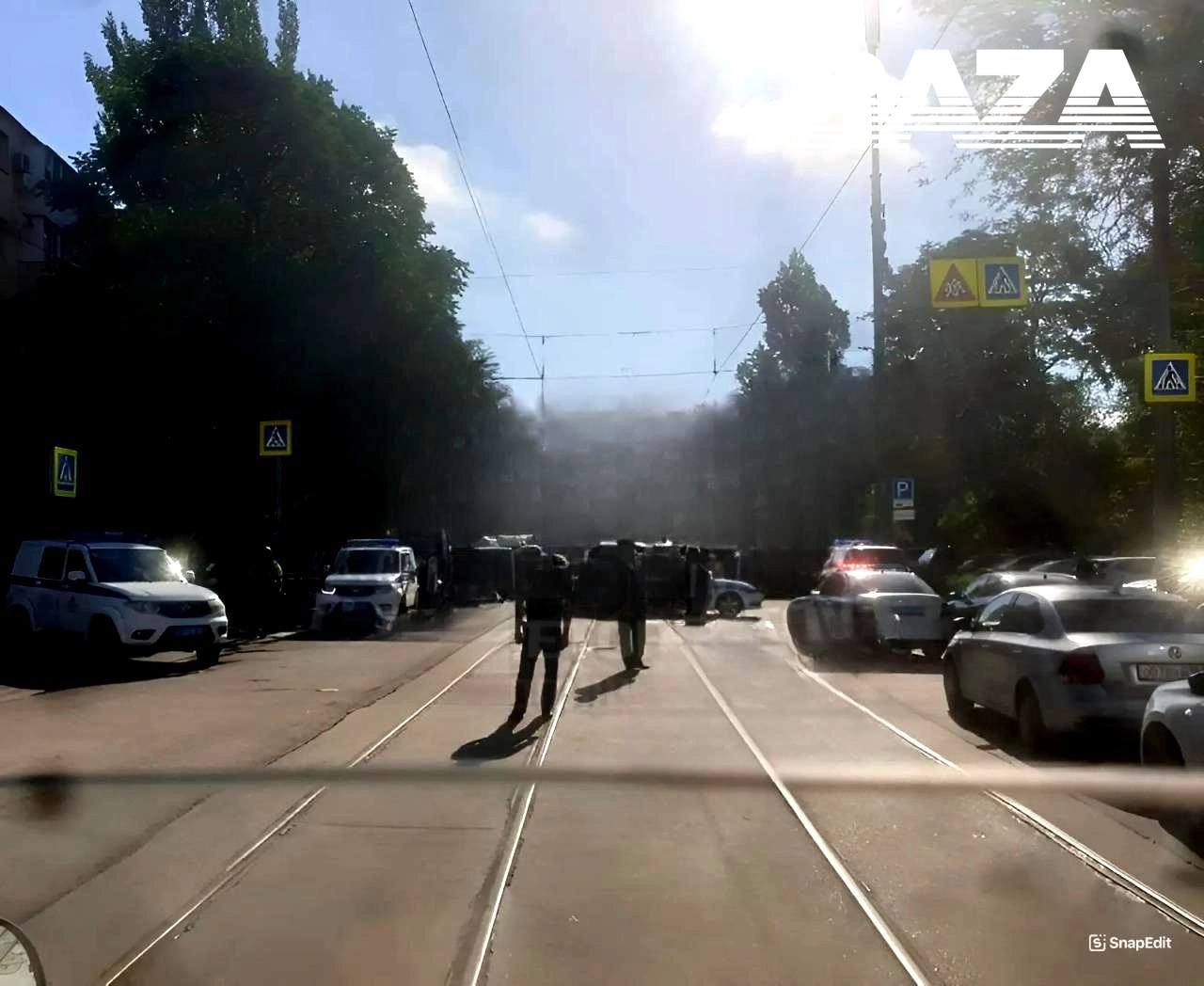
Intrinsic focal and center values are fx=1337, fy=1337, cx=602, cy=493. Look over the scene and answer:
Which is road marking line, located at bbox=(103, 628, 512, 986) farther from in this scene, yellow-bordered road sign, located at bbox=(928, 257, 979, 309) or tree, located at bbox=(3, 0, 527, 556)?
tree, located at bbox=(3, 0, 527, 556)

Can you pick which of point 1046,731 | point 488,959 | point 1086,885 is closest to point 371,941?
→ point 488,959

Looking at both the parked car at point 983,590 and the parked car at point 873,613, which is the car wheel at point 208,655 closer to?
the parked car at point 873,613

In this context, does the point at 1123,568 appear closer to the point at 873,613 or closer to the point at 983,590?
the point at 983,590

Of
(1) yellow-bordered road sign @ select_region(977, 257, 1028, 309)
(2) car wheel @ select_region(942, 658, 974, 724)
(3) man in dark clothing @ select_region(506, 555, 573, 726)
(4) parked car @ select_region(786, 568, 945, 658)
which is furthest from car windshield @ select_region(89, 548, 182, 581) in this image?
(1) yellow-bordered road sign @ select_region(977, 257, 1028, 309)

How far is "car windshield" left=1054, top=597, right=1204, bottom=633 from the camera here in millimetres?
10594

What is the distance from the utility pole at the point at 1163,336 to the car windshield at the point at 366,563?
17596mm

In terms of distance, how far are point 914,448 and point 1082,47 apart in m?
25.7

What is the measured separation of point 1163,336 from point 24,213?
1529 inches

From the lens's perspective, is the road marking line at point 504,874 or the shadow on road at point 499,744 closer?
the road marking line at point 504,874

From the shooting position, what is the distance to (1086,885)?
6609mm

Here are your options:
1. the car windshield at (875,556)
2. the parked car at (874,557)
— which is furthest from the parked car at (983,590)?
the car windshield at (875,556)

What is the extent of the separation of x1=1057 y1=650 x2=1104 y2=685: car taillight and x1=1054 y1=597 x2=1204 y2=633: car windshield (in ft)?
1.95

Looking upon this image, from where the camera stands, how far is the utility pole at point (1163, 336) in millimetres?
17422

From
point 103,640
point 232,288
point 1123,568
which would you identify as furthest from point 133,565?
point 1123,568
